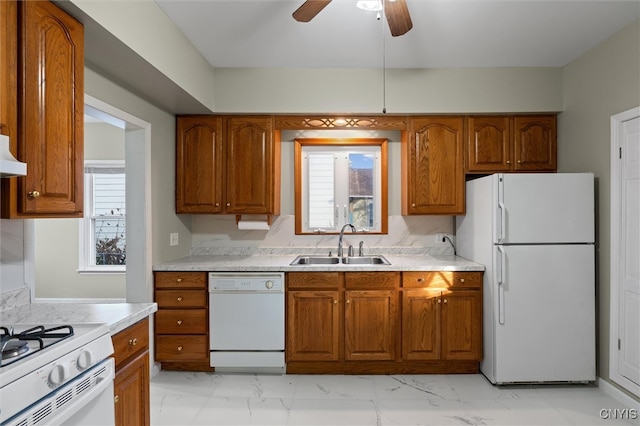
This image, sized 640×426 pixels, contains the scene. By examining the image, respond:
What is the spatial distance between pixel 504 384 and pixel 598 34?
8.77 feet

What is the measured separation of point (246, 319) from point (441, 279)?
5.32 feet

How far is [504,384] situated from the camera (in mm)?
2869

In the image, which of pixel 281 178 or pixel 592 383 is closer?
pixel 592 383

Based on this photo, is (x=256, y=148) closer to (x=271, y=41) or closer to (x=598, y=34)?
(x=271, y=41)

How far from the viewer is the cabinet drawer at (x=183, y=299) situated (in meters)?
3.05

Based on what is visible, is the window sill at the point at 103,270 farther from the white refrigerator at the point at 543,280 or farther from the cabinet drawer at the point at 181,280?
the white refrigerator at the point at 543,280

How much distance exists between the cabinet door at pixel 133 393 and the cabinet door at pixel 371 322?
1614 mm

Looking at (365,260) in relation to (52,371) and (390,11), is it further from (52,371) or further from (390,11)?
(52,371)

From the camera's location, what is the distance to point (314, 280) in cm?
305

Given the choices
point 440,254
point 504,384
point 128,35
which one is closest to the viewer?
point 128,35

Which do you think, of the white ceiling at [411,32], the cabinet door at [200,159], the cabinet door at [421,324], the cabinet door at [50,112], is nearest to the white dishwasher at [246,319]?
the cabinet door at [200,159]

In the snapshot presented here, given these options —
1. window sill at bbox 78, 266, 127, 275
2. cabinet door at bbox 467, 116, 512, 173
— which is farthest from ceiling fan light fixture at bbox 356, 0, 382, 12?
window sill at bbox 78, 266, 127, 275

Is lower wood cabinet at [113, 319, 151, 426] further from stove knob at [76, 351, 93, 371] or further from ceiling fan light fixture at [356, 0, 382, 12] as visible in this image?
ceiling fan light fixture at [356, 0, 382, 12]

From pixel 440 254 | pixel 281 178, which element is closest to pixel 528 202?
pixel 440 254
